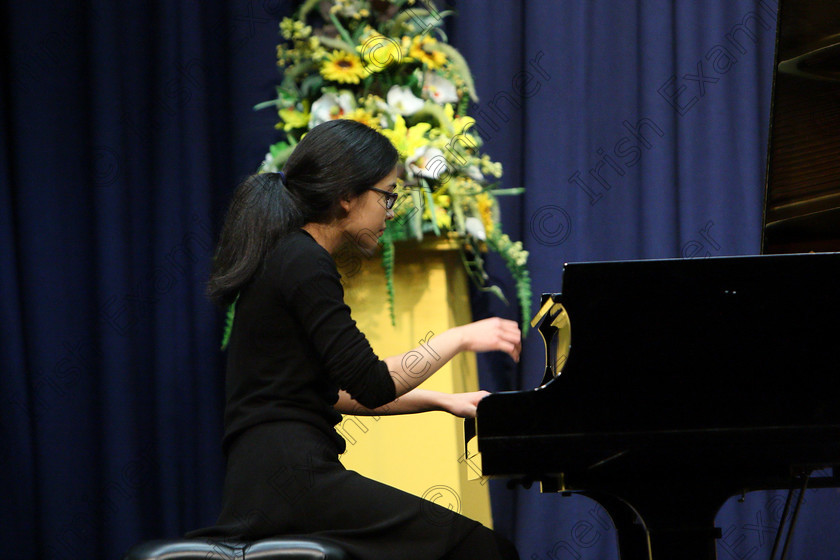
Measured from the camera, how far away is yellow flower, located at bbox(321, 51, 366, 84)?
7.60ft

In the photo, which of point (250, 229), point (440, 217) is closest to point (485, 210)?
point (440, 217)

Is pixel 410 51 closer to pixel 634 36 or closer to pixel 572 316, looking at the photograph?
pixel 634 36

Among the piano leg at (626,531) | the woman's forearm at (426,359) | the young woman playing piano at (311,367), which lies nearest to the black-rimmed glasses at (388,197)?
the young woman playing piano at (311,367)

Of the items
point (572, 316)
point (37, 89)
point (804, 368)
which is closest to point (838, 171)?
point (804, 368)

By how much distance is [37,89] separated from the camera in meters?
2.86

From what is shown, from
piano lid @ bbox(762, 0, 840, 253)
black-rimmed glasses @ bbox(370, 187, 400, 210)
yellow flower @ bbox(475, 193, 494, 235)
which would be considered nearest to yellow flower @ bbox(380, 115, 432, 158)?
yellow flower @ bbox(475, 193, 494, 235)

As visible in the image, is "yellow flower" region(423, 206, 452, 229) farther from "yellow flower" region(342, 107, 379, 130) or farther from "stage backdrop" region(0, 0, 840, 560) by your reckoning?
"stage backdrop" region(0, 0, 840, 560)

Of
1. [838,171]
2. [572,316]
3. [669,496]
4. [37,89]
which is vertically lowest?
[669,496]

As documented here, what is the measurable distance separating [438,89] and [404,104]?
13cm

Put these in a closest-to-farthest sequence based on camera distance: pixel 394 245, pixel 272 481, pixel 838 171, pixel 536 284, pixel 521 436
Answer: pixel 521 436
pixel 272 481
pixel 838 171
pixel 394 245
pixel 536 284

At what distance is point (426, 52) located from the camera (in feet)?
7.87

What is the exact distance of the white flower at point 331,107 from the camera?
7.55 ft

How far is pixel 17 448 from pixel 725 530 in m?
2.27

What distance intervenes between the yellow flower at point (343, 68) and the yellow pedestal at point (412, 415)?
47 cm
